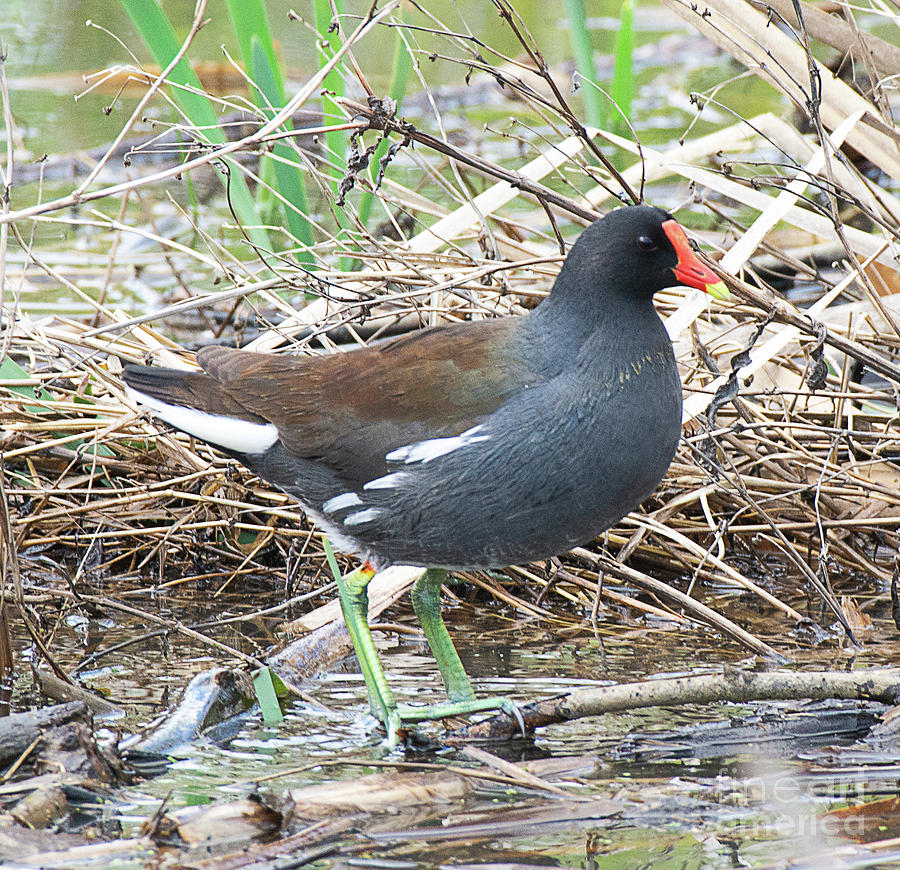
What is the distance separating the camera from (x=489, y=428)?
2.55m

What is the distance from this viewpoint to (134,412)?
3.47 metres

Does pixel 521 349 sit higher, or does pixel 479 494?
pixel 521 349

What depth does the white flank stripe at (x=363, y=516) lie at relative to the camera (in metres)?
2.69

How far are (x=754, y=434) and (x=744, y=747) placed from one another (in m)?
1.27

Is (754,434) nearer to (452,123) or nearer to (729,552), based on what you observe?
(729,552)

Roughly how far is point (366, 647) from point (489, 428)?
53 centimetres

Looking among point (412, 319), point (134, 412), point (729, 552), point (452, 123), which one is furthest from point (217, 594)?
point (452, 123)

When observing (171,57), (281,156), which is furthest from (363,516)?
(171,57)

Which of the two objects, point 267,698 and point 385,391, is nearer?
point 267,698

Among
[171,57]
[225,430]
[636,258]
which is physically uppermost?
[171,57]

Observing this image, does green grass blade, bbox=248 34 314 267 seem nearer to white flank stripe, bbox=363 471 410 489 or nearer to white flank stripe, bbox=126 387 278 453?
white flank stripe, bbox=126 387 278 453

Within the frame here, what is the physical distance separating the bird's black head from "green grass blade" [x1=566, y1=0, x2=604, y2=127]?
177 centimetres

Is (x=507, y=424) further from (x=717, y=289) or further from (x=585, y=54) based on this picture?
(x=585, y=54)

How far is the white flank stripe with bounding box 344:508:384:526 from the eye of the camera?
2691 millimetres
